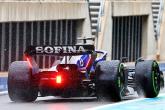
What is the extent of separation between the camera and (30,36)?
28609 mm

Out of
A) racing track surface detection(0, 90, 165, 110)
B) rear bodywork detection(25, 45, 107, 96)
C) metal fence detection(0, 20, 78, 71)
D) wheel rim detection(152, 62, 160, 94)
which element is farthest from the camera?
metal fence detection(0, 20, 78, 71)

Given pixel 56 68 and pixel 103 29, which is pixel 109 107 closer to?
pixel 56 68

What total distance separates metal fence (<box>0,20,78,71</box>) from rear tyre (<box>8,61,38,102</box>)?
11.5 meters

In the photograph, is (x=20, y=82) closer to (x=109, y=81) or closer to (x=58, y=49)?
(x=58, y=49)

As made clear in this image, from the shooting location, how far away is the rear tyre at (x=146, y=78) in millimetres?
15805

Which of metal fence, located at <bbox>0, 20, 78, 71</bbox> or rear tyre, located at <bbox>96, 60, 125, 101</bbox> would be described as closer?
rear tyre, located at <bbox>96, 60, 125, 101</bbox>

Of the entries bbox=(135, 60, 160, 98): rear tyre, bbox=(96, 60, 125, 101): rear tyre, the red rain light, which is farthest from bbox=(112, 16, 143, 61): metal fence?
the red rain light

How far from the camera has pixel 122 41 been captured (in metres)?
35.7

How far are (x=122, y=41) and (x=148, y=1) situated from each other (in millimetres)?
2579

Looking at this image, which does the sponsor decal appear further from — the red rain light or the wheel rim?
the wheel rim

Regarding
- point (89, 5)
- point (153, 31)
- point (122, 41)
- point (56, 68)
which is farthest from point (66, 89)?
point (153, 31)

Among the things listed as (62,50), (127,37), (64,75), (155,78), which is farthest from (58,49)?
(127,37)

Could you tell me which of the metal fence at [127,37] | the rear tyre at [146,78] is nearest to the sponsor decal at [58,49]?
the rear tyre at [146,78]

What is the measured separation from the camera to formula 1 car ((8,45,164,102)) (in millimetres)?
14977
